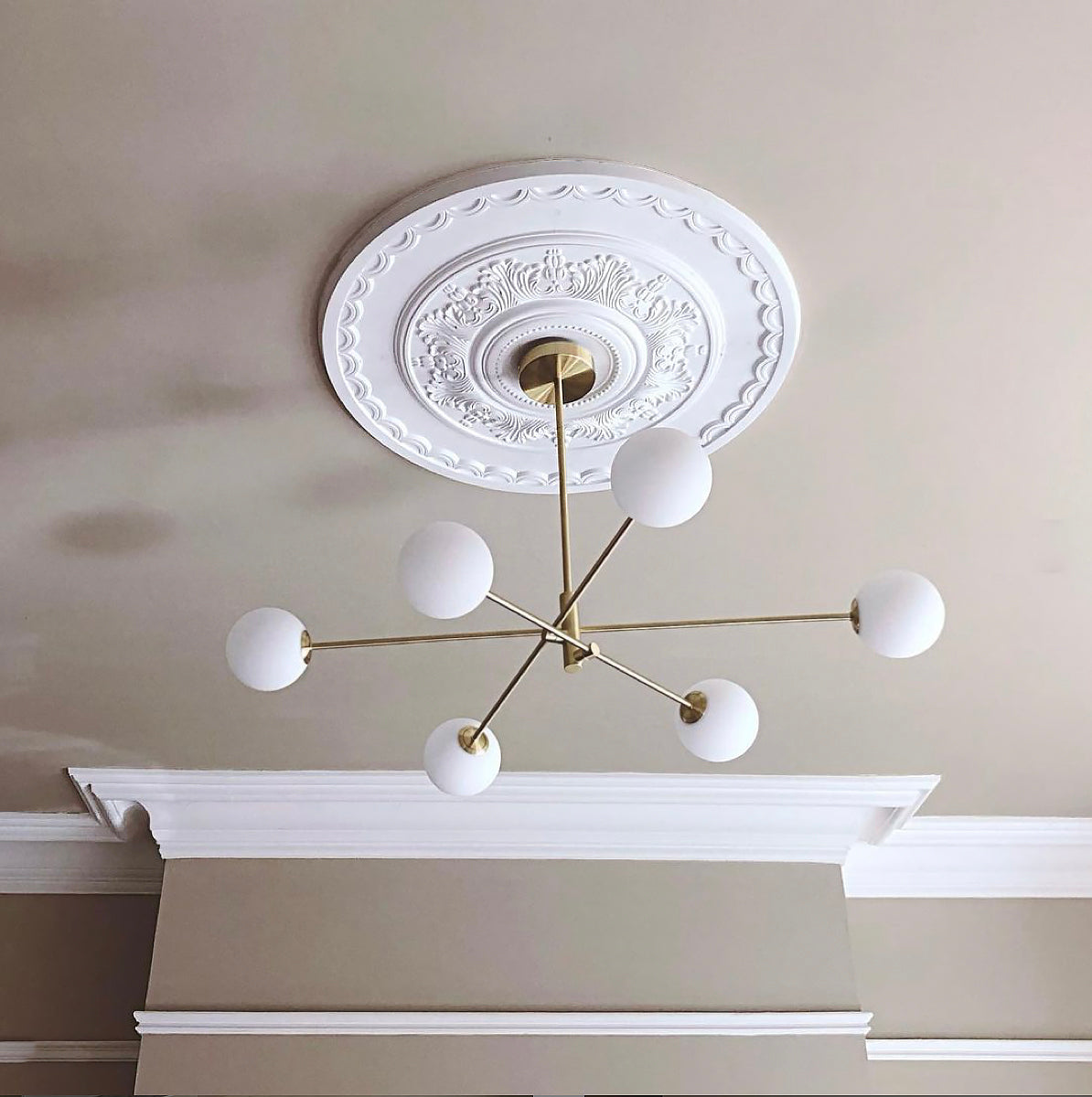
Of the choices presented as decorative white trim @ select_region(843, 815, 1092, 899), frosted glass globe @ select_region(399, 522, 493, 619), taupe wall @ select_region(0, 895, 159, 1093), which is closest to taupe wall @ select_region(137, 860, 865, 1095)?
decorative white trim @ select_region(843, 815, 1092, 899)

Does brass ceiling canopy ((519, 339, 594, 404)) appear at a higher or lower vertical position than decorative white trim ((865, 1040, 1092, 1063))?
higher

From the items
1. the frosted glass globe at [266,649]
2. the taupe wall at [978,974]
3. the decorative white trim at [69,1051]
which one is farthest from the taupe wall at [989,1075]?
the frosted glass globe at [266,649]

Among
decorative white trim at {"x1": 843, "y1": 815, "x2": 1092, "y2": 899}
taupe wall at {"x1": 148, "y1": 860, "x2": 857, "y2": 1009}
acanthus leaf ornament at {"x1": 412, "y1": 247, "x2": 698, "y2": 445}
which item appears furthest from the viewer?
decorative white trim at {"x1": 843, "y1": 815, "x2": 1092, "y2": 899}

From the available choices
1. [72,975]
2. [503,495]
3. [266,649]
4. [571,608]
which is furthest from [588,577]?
[72,975]

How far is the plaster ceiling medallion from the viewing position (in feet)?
5.24

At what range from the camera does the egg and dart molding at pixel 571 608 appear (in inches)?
53.1

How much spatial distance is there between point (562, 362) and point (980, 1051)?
2594 mm

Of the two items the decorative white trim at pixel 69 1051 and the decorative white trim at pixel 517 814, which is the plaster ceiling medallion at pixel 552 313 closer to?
the decorative white trim at pixel 517 814

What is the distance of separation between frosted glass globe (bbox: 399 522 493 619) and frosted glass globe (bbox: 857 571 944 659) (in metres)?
0.52

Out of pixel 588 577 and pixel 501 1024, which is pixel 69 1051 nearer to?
pixel 501 1024

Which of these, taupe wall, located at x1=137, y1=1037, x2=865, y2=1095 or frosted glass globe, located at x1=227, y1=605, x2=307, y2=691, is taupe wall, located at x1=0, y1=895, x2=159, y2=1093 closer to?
taupe wall, located at x1=137, y1=1037, x2=865, y2=1095

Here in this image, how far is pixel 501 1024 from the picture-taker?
2977 millimetres

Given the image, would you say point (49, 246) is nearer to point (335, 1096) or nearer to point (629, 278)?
point (629, 278)

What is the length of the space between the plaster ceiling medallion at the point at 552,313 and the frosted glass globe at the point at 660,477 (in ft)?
1.35
